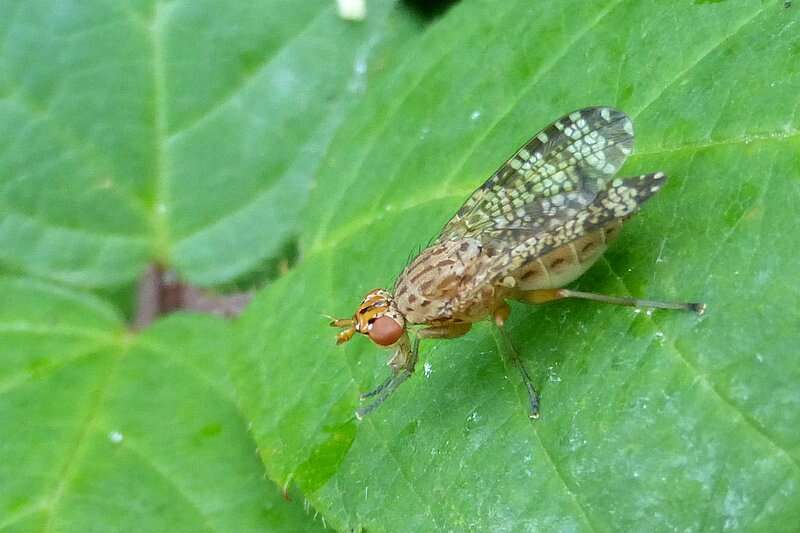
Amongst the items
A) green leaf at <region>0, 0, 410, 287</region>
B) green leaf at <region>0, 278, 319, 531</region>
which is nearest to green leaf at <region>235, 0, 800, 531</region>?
green leaf at <region>0, 278, 319, 531</region>

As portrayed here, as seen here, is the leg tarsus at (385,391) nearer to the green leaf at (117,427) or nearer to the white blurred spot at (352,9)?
the green leaf at (117,427)

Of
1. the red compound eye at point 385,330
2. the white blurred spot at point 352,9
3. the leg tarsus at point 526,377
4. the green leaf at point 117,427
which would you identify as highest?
the white blurred spot at point 352,9

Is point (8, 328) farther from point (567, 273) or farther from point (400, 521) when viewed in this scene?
point (567, 273)

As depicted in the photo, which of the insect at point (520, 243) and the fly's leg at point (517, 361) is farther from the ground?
the insect at point (520, 243)

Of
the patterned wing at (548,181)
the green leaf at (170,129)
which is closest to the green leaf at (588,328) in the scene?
the patterned wing at (548,181)

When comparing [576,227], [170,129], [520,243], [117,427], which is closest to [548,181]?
[520,243]

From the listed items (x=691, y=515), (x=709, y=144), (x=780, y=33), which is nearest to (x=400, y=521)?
(x=691, y=515)

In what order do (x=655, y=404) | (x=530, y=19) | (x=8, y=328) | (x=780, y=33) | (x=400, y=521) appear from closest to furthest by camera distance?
1. (x=655, y=404)
2. (x=780, y=33)
3. (x=400, y=521)
4. (x=530, y=19)
5. (x=8, y=328)
